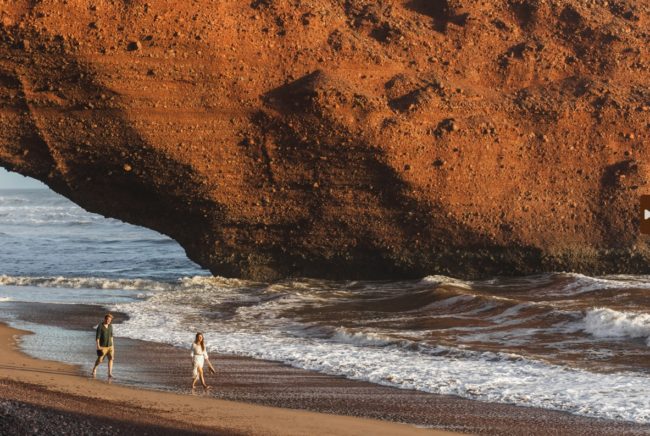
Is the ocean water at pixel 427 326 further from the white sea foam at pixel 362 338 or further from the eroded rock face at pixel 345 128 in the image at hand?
the eroded rock face at pixel 345 128

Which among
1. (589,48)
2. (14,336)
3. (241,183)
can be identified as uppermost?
(589,48)

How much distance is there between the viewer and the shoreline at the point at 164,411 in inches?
424

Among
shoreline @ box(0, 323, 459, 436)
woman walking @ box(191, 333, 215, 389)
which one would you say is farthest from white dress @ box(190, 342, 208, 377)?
shoreline @ box(0, 323, 459, 436)

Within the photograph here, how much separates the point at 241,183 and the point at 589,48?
10.2 metres

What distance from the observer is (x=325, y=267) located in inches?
999

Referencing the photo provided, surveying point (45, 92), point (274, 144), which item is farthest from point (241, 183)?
point (45, 92)

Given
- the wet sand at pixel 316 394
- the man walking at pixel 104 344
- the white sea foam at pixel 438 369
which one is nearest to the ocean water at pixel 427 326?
the white sea foam at pixel 438 369

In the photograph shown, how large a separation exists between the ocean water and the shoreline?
2371mm

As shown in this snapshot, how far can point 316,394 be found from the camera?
13.1m

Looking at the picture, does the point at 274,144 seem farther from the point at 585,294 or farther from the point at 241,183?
the point at 585,294

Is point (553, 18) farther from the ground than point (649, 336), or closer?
farther from the ground

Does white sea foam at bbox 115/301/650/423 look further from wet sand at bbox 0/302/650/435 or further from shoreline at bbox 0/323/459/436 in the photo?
shoreline at bbox 0/323/459/436

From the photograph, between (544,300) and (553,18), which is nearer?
(544,300)

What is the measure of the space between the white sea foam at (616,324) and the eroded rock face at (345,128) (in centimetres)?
680
